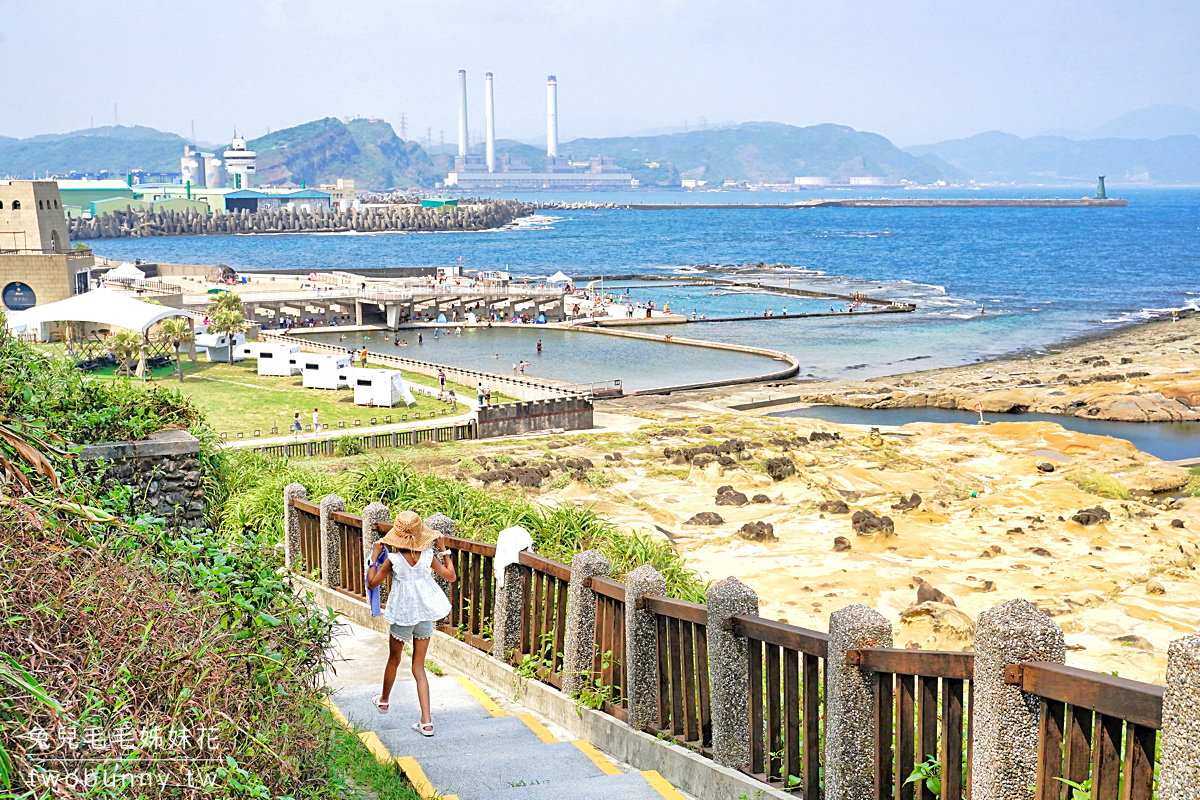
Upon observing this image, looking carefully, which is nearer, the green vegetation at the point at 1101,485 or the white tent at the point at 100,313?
the green vegetation at the point at 1101,485

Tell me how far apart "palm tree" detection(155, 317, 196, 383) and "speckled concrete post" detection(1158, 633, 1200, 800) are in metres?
43.9

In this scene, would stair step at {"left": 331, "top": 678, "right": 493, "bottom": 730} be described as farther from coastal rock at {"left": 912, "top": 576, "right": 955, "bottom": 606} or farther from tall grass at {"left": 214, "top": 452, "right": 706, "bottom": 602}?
coastal rock at {"left": 912, "top": 576, "right": 955, "bottom": 606}

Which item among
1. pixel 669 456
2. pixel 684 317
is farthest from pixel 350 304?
pixel 669 456

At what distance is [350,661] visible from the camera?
9.77 meters

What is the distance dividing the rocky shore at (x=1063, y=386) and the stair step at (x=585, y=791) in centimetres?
4019

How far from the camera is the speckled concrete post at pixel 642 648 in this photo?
24.7 ft

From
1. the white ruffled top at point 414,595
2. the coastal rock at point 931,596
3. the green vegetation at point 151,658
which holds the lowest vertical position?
the coastal rock at point 931,596

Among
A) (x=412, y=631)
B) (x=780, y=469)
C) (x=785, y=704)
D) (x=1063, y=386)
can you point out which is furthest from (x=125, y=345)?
(x=785, y=704)

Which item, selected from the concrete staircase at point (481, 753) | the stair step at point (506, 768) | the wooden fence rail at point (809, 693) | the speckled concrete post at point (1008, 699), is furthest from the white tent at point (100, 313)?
the speckled concrete post at point (1008, 699)

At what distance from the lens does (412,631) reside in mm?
8086

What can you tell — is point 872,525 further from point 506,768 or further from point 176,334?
point 176,334

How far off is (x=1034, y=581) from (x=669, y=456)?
45.0 feet

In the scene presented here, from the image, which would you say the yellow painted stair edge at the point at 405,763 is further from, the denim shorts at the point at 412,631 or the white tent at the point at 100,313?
the white tent at the point at 100,313

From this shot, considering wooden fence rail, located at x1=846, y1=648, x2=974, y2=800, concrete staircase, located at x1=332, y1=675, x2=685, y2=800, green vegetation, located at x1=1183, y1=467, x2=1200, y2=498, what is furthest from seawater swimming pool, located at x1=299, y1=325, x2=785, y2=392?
wooden fence rail, located at x1=846, y1=648, x2=974, y2=800
